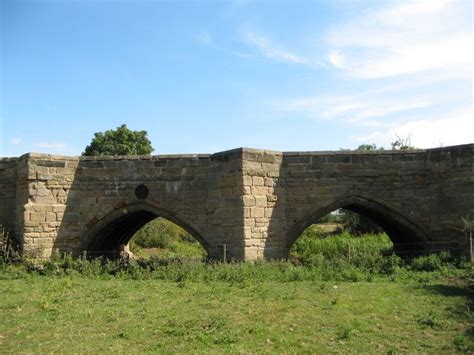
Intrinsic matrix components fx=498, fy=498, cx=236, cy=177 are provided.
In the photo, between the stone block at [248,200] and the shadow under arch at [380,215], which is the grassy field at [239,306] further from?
the stone block at [248,200]

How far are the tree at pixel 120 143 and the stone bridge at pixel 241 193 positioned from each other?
859 inches

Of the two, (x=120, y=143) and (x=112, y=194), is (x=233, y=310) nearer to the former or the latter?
(x=112, y=194)

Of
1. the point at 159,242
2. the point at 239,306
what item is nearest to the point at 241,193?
the point at 239,306

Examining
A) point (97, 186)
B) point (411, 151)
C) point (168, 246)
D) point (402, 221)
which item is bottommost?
point (168, 246)

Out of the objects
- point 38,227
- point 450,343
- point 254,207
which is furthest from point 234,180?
point 450,343

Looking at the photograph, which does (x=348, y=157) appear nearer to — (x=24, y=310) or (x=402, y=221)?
(x=402, y=221)

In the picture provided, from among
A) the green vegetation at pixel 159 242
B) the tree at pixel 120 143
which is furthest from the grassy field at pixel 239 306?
the tree at pixel 120 143

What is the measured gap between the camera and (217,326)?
679cm

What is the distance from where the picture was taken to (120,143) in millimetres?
35219

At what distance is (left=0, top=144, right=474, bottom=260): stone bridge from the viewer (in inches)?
474

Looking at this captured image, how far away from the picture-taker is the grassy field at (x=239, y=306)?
6223 millimetres

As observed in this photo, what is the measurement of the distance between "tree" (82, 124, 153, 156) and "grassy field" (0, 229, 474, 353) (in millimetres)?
23486

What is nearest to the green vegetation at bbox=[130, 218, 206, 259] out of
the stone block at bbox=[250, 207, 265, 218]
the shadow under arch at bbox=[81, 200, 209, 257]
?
the shadow under arch at bbox=[81, 200, 209, 257]

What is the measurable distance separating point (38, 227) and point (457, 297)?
31.2ft
